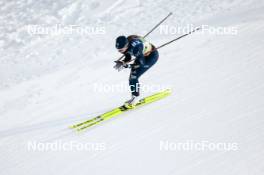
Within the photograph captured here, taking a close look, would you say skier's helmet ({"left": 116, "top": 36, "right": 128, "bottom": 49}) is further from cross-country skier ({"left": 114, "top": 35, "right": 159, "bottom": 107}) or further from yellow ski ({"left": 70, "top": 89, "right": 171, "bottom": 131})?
yellow ski ({"left": 70, "top": 89, "right": 171, "bottom": 131})

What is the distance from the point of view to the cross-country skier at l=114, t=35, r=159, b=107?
650 cm

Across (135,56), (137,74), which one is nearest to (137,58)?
(135,56)

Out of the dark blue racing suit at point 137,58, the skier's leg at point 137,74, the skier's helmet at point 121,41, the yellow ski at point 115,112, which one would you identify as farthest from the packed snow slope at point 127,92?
the skier's helmet at point 121,41

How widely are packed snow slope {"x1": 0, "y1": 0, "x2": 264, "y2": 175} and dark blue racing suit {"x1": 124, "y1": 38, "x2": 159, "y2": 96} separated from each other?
0.60 metres

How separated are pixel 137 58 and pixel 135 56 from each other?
0.11 metres

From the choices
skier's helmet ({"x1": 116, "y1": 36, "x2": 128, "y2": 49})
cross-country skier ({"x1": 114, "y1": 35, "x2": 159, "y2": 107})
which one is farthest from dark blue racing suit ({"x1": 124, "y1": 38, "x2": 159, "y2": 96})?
skier's helmet ({"x1": 116, "y1": 36, "x2": 128, "y2": 49})

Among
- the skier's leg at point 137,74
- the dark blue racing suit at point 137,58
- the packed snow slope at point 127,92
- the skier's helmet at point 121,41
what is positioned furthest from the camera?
the skier's leg at point 137,74

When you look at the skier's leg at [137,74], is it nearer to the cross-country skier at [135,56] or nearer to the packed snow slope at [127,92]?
the cross-country skier at [135,56]

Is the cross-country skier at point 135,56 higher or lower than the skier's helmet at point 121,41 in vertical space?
lower

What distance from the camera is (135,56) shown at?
6.73m

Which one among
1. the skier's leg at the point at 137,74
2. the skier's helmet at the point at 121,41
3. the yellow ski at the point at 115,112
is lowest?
the yellow ski at the point at 115,112

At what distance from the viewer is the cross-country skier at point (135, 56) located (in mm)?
6504

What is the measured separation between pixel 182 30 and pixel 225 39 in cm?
192

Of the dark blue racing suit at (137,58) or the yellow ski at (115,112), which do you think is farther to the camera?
the yellow ski at (115,112)
